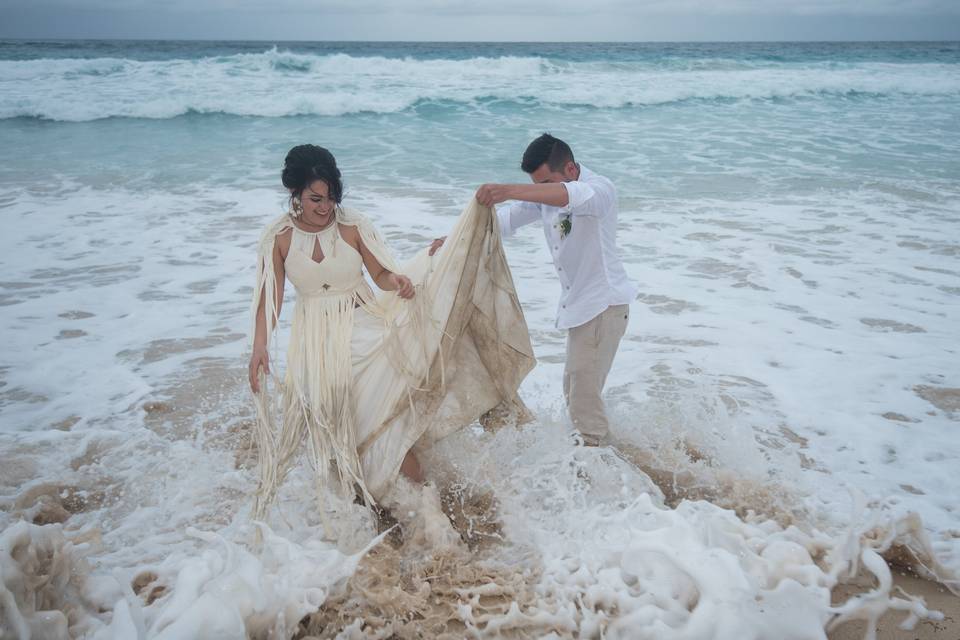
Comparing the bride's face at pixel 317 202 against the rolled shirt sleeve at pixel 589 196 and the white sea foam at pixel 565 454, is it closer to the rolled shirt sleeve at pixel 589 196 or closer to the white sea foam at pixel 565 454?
the rolled shirt sleeve at pixel 589 196

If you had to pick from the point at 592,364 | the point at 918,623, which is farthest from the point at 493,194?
the point at 918,623

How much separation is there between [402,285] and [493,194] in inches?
25.6

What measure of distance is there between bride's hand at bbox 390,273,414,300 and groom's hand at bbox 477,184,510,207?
55 centimetres

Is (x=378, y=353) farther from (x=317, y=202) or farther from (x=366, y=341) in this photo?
(x=317, y=202)

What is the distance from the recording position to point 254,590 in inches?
107

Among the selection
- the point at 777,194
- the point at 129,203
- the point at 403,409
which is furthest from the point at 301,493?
the point at 777,194

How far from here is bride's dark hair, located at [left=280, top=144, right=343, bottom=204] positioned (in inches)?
135

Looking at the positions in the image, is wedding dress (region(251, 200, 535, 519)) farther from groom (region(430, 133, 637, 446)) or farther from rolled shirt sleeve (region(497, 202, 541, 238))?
rolled shirt sleeve (region(497, 202, 541, 238))

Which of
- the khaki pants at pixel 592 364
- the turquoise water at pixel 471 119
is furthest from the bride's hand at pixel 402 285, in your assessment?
the turquoise water at pixel 471 119

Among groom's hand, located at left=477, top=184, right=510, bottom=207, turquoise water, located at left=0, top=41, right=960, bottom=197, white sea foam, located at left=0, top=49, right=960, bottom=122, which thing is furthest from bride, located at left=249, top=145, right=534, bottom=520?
white sea foam, located at left=0, top=49, right=960, bottom=122

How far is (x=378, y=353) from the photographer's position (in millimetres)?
3605

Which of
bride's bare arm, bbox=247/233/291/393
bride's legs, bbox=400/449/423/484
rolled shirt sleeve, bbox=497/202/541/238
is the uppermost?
rolled shirt sleeve, bbox=497/202/541/238

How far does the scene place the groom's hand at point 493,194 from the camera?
3.35 metres

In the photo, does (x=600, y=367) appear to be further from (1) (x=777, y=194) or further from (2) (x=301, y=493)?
(1) (x=777, y=194)
